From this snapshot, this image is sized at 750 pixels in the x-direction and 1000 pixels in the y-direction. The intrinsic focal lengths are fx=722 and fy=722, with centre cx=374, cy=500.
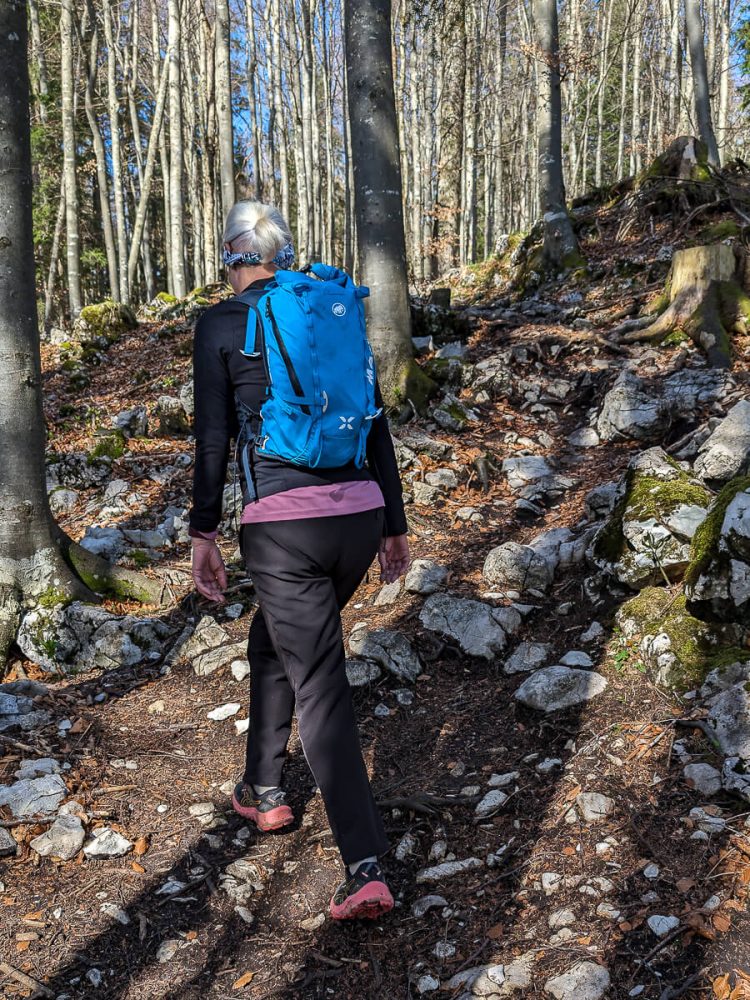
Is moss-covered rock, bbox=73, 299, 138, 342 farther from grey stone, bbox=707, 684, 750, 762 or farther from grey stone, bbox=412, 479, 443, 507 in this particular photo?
grey stone, bbox=707, 684, 750, 762

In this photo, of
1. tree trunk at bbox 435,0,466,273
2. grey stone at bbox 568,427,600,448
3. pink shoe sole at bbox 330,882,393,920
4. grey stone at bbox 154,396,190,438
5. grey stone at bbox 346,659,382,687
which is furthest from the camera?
tree trunk at bbox 435,0,466,273

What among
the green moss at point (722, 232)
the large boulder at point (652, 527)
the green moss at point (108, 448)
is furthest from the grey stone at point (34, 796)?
the green moss at point (722, 232)

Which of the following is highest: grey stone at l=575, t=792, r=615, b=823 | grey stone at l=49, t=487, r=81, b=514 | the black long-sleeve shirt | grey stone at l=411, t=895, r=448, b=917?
the black long-sleeve shirt

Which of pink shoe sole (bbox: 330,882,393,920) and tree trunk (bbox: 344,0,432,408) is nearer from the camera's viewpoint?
pink shoe sole (bbox: 330,882,393,920)

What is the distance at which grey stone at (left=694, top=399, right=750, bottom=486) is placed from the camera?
14.1ft

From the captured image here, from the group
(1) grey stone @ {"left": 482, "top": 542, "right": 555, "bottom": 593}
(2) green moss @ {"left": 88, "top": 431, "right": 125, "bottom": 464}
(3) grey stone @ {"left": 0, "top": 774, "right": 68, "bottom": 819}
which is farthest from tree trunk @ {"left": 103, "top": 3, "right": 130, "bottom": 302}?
(3) grey stone @ {"left": 0, "top": 774, "right": 68, "bottom": 819}

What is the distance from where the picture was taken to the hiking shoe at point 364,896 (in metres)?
2.24

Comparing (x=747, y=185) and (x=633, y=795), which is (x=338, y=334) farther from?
(x=747, y=185)

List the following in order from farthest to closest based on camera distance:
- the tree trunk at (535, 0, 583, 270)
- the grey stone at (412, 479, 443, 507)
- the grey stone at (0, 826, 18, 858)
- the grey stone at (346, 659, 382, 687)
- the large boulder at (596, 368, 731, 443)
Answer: the tree trunk at (535, 0, 583, 270) < the large boulder at (596, 368, 731, 443) < the grey stone at (412, 479, 443, 507) < the grey stone at (346, 659, 382, 687) < the grey stone at (0, 826, 18, 858)

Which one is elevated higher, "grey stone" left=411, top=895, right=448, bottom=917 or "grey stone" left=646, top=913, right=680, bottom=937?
"grey stone" left=646, top=913, right=680, bottom=937

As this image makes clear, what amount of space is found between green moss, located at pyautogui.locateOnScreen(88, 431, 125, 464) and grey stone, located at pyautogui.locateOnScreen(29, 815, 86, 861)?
178 inches

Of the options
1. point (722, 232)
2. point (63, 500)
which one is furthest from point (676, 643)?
point (722, 232)

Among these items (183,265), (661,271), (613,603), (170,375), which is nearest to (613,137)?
(183,265)

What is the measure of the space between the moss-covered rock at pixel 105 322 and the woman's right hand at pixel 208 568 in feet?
37.7
